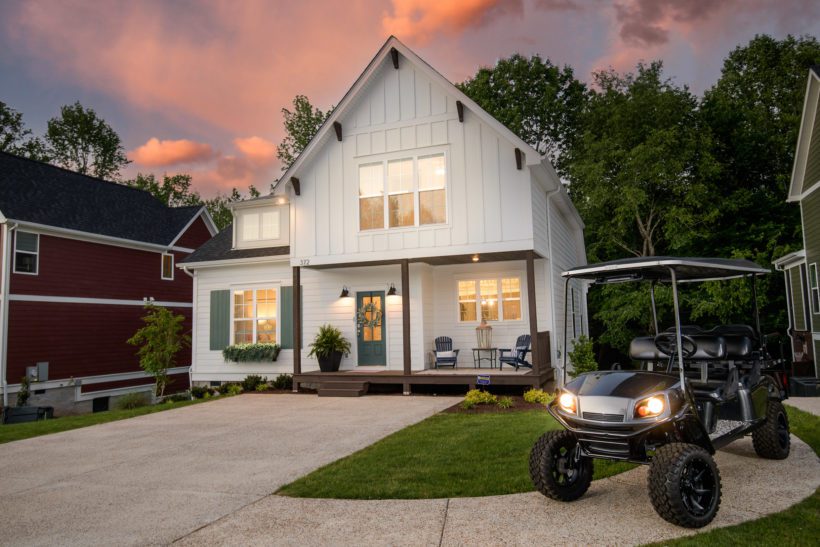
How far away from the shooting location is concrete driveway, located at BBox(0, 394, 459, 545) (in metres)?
4.59

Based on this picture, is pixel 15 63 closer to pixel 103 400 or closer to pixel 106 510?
pixel 103 400

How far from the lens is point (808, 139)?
14461 millimetres

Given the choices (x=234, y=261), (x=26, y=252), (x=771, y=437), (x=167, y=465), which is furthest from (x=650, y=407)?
(x=26, y=252)

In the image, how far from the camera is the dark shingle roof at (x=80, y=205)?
1744cm

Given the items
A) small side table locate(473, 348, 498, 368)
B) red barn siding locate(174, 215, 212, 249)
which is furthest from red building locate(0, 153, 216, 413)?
small side table locate(473, 348, 498, 368)

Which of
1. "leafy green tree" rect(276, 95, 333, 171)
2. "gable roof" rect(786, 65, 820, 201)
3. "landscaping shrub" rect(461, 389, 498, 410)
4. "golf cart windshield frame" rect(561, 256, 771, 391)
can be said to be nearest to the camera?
"golf cart windshield frame" rect(561, 256, 771, 391)

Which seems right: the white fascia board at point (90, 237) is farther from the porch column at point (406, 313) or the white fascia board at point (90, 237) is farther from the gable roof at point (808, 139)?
the gable roof at point (808, 139)

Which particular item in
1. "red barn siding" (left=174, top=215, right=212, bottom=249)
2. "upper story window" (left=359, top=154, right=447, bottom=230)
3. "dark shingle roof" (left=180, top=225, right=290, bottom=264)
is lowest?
"dark shingle roof" (left=180, top=225, right=290, bottom=264)

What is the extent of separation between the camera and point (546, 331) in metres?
13.0

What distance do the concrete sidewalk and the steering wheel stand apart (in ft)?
4.03

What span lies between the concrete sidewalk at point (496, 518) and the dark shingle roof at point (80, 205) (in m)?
16.3

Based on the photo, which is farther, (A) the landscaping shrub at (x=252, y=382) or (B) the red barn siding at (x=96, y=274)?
(B) the red barn siding at (x=96, y=274)

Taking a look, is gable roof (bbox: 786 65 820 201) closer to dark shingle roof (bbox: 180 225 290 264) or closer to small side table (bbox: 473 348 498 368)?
small side table (bbox: 473 348 498 368)

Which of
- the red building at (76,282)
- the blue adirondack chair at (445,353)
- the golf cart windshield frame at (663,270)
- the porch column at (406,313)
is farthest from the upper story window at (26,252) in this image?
the golf cart windshield frame at (663,270)
